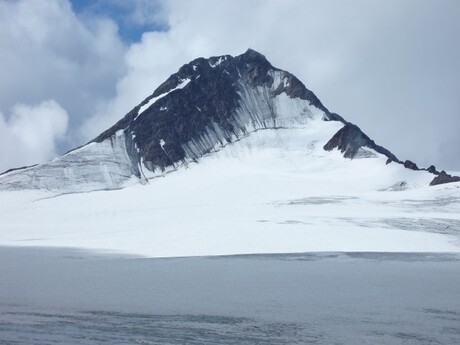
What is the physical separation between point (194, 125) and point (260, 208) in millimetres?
34753

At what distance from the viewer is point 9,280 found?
762 inches

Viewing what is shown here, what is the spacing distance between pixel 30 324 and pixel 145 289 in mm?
5462

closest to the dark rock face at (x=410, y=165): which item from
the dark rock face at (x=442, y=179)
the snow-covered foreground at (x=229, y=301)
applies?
the dark rock face at (x=442, y=179)

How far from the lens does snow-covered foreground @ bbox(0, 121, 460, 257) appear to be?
3306 cm

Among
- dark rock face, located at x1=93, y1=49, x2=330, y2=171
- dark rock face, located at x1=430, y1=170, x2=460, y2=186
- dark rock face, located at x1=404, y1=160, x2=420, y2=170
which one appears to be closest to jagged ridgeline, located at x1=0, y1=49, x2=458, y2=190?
dark rock face, located at x1=93, y1=49, x2=330, y2=171

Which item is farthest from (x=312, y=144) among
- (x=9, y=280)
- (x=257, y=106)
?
(x=9, y=280)

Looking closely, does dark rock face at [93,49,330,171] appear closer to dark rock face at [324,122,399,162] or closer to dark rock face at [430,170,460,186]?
dark rock face at [324,122,399,162]

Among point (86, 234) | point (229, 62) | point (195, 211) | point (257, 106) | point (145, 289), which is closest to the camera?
point (145, 289)

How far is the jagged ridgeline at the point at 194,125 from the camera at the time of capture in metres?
72.1

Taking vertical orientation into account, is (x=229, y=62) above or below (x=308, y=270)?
above

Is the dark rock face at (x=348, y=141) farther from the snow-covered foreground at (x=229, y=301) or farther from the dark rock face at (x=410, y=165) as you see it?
the snow-covered foreground at (x=229, y=301)

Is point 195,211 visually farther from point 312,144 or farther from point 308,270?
point 312,144

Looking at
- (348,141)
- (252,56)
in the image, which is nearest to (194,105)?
(252,56)

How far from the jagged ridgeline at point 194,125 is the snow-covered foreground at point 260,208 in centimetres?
199
